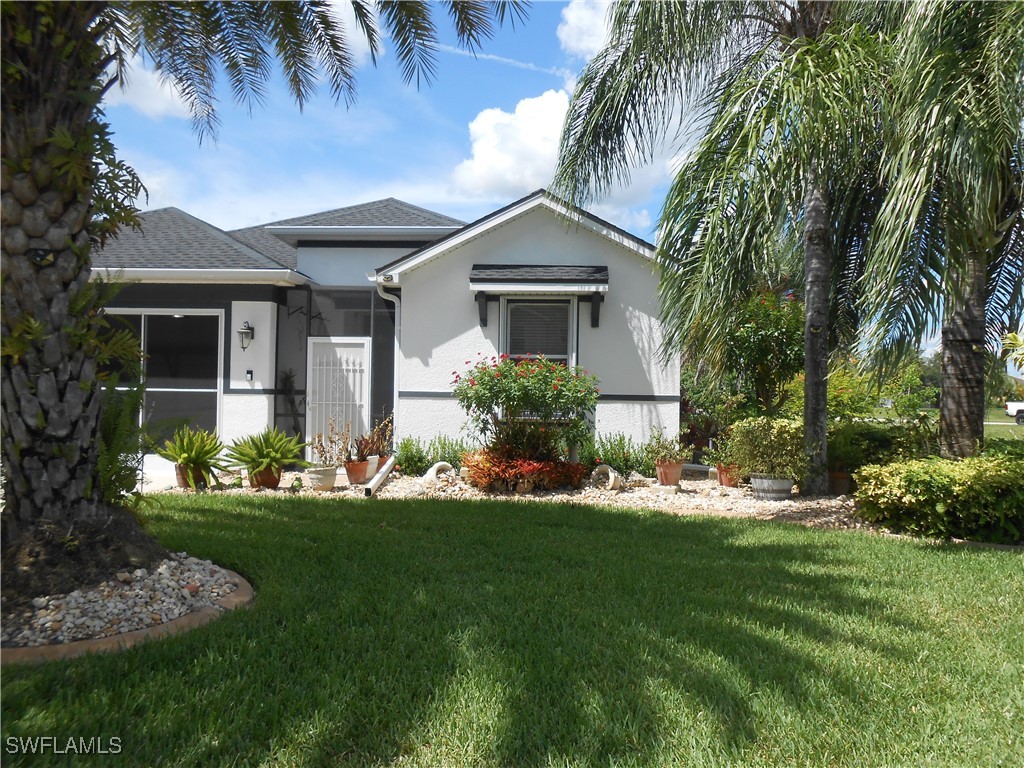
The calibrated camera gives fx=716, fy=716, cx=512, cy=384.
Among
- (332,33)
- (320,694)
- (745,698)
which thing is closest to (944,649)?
(745,698)

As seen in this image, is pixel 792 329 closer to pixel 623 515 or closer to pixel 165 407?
pixel 623 515

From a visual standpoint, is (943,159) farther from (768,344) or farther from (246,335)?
(246,335)

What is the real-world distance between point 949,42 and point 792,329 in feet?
16.8

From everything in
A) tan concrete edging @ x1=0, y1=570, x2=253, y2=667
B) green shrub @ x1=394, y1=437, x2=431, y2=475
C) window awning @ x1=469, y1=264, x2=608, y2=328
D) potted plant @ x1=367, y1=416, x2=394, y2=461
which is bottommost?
tan concrete edging @ x1=0, y1=570, x2=253, y2=667

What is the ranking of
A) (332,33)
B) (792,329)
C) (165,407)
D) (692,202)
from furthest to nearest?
(165,407) < (792,329) < (692,202) < (332,33)

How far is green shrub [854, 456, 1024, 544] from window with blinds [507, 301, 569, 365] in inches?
228

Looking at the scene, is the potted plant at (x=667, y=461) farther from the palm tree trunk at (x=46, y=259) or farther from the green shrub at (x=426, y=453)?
the palm tree trunk at (x=46, y=259)

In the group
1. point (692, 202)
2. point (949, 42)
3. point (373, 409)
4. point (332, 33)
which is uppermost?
point (332, 33)

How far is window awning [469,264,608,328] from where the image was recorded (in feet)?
38.5

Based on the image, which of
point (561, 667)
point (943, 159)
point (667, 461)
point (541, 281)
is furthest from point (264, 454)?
point (943, 159)

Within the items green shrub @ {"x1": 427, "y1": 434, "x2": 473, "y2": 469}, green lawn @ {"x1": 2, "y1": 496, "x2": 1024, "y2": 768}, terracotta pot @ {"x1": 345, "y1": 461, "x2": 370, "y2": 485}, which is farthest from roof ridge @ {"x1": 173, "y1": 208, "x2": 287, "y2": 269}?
green lawn @ {"x1": 2, "y1": 496, "x2": 1024, "y2": 768}

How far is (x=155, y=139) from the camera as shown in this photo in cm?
743

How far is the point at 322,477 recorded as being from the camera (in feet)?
34.3

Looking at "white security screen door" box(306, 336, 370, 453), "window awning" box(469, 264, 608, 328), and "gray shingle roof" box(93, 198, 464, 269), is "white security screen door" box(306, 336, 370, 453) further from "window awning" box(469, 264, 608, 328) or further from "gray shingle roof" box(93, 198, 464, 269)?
"window awning" box(469, 264, 608, 328)
